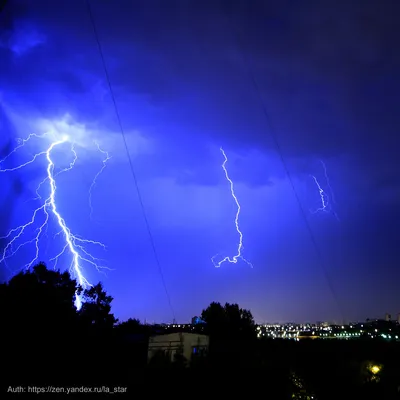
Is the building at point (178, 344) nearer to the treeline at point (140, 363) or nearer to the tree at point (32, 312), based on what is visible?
the treeline at point (140, 363)

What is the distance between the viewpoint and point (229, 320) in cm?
3959

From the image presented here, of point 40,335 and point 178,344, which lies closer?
point 40,335

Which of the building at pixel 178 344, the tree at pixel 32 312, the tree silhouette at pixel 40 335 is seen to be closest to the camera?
the tree silhouette at pixel 40 335

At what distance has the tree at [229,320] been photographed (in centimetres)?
3366

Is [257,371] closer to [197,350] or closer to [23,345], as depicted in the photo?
[197,350]

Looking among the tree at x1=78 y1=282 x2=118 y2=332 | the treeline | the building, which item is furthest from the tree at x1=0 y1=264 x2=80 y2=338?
the tree at x1=78 y1=282 x2=118 y2=332

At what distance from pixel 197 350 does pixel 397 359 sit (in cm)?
1091

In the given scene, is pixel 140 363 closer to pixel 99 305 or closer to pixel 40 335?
pixel 40 335

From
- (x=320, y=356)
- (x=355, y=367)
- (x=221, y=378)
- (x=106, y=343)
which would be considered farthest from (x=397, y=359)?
(x=106, y=343)

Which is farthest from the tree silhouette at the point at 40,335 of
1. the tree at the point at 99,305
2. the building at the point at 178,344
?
the tree at the point at 99,305

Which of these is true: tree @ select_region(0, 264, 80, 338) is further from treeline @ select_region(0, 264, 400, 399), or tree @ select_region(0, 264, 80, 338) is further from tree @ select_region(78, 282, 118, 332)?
tree @ select_region(78, 282, 118, 332)

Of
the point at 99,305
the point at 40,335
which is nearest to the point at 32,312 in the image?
the point at 40,335

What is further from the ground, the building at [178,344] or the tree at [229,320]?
the tree at [229,320]

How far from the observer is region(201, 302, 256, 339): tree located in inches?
1325
